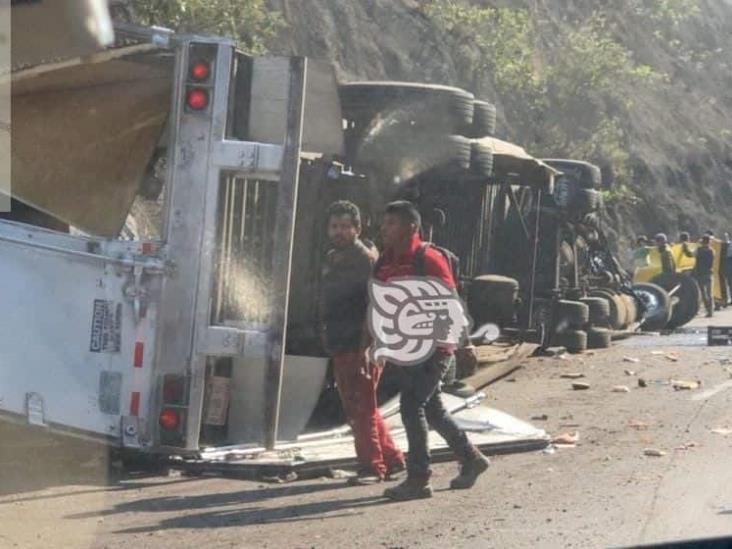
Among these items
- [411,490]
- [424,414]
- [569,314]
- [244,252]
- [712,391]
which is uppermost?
[244,252]

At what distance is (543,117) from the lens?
38.3 meters

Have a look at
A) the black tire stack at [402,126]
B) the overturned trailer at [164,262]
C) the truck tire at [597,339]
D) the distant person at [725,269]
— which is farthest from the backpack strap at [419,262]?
the distant person at [725,269]

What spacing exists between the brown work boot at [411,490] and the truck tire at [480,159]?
5908 millimetres

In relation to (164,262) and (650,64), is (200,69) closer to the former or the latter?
(164,262)

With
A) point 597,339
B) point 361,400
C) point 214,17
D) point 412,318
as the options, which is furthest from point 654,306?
point 361,400

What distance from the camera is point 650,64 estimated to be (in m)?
55.1

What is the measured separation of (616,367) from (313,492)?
8.09 meters

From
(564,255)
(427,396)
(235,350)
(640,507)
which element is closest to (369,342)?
(427,396)

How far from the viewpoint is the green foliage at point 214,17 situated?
18062mm

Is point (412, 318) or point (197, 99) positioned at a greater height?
point (197, 99)

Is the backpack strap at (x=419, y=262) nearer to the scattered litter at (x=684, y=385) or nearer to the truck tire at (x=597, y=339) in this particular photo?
the scattered litter at (x=684, y=385)

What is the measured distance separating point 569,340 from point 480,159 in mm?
4283

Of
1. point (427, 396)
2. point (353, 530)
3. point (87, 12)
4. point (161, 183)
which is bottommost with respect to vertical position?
point (353, 530)

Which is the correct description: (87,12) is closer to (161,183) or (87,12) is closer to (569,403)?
(161,183)
